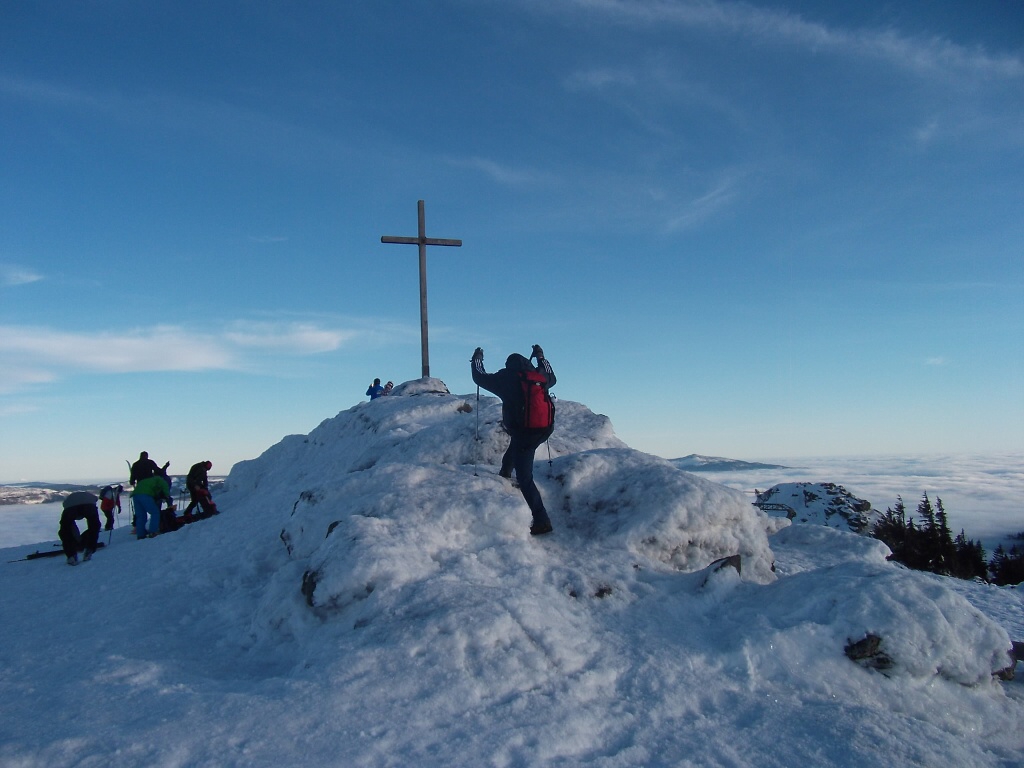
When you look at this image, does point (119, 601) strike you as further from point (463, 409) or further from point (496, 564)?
point (463, 409)

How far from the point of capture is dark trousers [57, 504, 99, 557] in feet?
41.3

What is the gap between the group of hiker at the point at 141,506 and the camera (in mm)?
12742

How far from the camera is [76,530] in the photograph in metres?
12.7

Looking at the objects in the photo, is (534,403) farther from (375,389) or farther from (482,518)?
(375,389)

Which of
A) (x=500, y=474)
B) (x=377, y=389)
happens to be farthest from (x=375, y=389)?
(x=500, y=474)

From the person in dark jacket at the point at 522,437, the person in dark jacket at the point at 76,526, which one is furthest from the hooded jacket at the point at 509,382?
the person in dark jacket at the point at 76,526

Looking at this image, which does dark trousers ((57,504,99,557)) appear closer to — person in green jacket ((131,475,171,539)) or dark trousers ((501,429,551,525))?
person in green jacket ((131,475,171,539))

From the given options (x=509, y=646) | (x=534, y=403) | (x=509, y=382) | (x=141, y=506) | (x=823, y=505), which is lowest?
(x=823, y=505)

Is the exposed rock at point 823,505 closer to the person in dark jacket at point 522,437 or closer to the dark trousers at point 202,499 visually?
the person in dark jacket at point 522,437

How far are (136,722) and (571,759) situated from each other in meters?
3.19

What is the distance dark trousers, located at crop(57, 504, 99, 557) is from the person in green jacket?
5.60 ft

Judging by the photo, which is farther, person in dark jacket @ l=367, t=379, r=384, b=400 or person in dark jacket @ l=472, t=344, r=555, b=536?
person in dark jacket @ l=367, t=379, r=384, b=400

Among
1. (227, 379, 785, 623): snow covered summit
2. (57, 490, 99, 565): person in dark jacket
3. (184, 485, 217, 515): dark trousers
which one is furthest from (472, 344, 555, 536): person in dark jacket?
(184, 485, 217, 515): dark trousers

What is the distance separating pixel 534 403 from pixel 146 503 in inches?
458
